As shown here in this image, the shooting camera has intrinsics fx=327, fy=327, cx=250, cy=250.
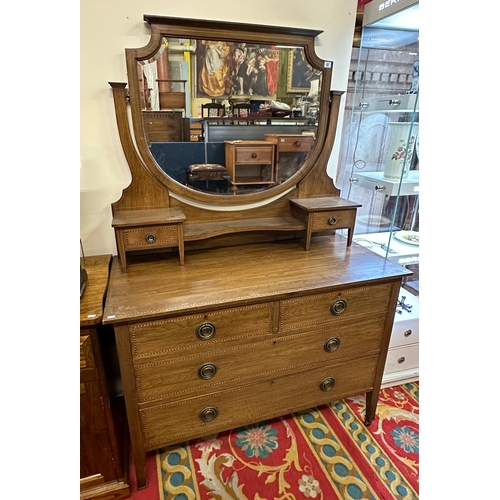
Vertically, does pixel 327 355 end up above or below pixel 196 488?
above

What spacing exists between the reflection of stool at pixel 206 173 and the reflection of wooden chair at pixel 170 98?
0.77 ft

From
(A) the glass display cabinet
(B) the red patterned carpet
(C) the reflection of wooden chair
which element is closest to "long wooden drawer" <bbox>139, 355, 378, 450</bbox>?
(B) the red patterned carpet

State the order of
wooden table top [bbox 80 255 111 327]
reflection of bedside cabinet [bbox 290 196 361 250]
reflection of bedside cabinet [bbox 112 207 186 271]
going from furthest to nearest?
1. reflection of bedside cabinet [bbox 290 196 361 250]
2. reflection of bedside cabinet [bbox 112 207 186 271]
3. wooden table top [bbox 80 255 111 327]

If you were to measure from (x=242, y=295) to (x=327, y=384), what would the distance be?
63cm

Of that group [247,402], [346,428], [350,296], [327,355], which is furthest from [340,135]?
[346,428]

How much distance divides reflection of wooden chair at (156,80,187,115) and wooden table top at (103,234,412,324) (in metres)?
0.60

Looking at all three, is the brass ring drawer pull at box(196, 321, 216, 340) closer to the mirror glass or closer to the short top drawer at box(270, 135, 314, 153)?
the mirror glass

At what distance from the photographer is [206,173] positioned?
1.41 m

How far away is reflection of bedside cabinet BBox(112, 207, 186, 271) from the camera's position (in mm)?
1218

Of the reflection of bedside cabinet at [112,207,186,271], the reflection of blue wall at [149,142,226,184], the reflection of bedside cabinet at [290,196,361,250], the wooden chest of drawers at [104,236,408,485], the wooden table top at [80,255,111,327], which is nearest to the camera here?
the wooden table top at [80,255,111,327]

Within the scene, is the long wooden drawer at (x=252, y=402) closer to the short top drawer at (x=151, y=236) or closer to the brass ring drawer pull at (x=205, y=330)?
the brass ring drawer pull at (x=205, y=330)
